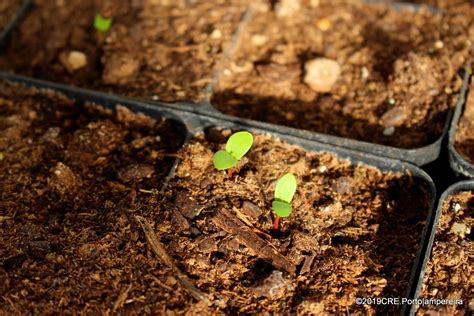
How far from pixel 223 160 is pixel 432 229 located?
64 centimetres

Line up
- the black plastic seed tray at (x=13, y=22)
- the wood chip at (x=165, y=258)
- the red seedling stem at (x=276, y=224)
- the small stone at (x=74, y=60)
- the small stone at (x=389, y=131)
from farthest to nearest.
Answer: the black plastic seed tray at (x=13, y=22) < the small stone at (x=74, y=60) < the small stone at (x=389, y=131) < the red seedling stem at (x=276, y=224) < the wood chip at (x=165, y=258)

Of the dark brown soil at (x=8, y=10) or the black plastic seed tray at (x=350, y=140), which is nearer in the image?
the black plastic seed tray at (x=350, y=140)

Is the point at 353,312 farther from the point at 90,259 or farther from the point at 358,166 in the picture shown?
the point at 90,259

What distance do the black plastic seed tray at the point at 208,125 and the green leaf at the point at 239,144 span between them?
8.1 inches

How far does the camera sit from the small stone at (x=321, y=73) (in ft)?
6.59

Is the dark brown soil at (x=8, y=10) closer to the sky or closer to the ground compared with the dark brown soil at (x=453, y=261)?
closer to the sky

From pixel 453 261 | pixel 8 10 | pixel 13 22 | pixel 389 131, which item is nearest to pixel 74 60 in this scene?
pixel 13 22

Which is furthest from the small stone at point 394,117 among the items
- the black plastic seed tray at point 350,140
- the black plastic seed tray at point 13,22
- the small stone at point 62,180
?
the black plastic seed tray at point 13,22

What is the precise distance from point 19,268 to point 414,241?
3.80ft

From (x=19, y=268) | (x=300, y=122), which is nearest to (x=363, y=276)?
(x=300, y=122)

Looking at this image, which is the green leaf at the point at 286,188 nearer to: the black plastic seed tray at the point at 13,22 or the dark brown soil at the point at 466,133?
the dark brown soil at the point at 466,133

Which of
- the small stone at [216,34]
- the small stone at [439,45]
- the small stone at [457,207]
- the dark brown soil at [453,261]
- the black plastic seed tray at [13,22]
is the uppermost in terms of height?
the black plastic seed tray at [13,22]

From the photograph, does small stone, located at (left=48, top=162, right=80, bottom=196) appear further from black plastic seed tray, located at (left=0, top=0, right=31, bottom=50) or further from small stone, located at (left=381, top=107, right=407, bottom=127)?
small stone, located at (left=381, top=107, right=407, bottom=127)

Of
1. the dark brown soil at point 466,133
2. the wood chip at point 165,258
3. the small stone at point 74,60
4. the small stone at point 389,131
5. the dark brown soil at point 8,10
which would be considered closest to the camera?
the wood chip at point 165,258
